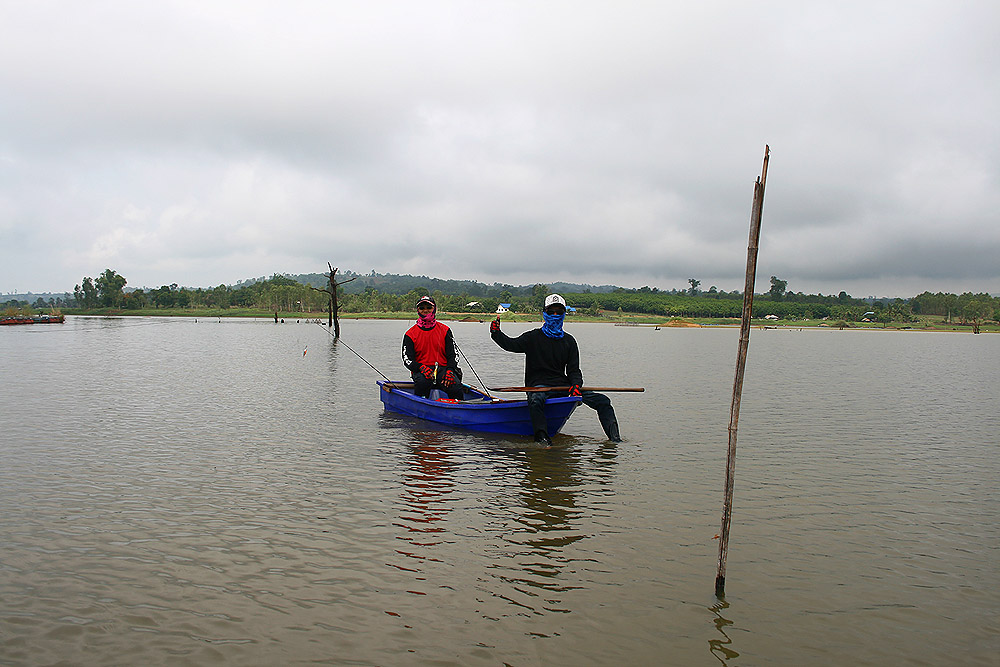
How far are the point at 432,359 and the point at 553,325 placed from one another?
4.42 meters

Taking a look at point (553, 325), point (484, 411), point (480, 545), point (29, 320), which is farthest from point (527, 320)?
point (480, 545)

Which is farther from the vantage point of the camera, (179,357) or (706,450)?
(179,357)

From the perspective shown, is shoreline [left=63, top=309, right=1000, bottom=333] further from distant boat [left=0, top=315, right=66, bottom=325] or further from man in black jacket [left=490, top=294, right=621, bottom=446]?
man in black jacket [left=490, top=294, right=621, bottom=446]

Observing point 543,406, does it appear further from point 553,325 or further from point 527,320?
point 527,320

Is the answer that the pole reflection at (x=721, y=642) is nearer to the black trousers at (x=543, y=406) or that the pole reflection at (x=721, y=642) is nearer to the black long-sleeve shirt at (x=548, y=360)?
the black trousers at (x=543, y=406)

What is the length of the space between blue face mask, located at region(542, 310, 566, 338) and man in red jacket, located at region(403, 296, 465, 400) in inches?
139

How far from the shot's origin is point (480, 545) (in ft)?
27.3

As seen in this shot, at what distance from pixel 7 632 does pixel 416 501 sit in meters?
5.47

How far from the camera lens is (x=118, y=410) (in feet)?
63.1

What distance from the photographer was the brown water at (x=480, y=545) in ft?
19.3

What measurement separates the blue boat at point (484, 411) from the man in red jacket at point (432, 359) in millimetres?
335

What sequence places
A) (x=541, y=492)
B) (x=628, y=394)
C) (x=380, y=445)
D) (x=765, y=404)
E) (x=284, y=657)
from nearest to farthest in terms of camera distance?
1. (x=284, y=657)
2. (x=541, y=492)
3. (x=380, y=445)
4. (x=765, y=404)
5. (x=628, y=394)

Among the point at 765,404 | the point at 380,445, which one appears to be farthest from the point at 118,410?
the point at 765,404

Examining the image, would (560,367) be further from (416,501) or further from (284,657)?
(284,657)
